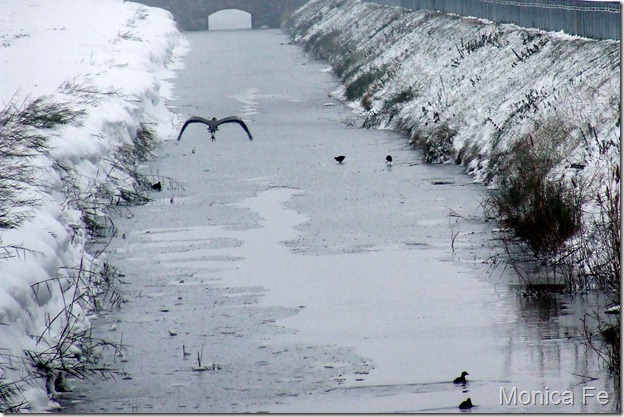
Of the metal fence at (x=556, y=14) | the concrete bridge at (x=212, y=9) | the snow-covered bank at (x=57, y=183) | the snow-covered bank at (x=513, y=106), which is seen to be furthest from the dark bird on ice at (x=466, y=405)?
the concrete bridge at (x=212, y=9)

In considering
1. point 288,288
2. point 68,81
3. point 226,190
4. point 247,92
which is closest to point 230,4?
point 247,92

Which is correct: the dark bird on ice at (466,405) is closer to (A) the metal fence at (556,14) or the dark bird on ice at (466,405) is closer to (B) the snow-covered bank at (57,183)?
(B) the snow-covered bank at (57,183)

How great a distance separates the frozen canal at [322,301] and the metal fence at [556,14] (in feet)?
13.2

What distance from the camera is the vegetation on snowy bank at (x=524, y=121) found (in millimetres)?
13625

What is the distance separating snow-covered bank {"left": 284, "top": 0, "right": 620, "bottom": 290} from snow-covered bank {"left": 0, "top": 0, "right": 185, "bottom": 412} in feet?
17.7

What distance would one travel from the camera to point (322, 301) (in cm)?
1288

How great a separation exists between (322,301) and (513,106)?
967cm

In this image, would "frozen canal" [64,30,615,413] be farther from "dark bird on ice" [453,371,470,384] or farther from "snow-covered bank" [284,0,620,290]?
"snow-covered bank" [284,0,620,290]

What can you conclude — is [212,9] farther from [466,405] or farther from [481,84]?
[466,405]

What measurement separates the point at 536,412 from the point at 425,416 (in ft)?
2.70

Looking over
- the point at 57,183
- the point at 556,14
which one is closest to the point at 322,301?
the point at 57,183

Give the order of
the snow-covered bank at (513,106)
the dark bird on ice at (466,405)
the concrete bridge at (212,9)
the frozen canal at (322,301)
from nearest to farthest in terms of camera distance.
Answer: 1. the dark bird on ice at (466,405)
2. the frozen canal at (322,301)
3. the snow-covered bank at (513,106)
4. the concrete bridge at (212,9)

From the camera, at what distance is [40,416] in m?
8.75

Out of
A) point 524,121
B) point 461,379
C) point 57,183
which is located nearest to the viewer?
point 461,379
